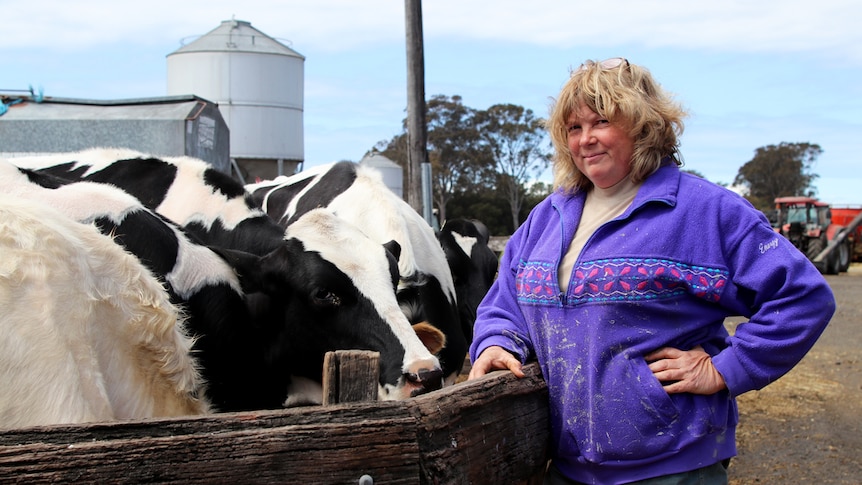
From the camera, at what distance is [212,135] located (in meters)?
9.59

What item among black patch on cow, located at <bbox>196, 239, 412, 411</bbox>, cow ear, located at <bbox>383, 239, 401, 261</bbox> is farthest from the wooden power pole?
black patch on cow, located at <bbox>196, 239, 412, 411</bbox>

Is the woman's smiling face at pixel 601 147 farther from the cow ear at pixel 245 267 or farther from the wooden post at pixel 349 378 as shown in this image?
the cow ear at pixel 245 267

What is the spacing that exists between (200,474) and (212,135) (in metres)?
8.40

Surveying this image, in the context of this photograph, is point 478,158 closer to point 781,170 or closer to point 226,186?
point 781,170

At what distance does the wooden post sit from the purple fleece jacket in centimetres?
69

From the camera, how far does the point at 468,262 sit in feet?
23.3

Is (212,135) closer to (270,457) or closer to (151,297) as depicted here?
(151,297)

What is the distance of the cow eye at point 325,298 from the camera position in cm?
364

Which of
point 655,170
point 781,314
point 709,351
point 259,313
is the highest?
point 655,170

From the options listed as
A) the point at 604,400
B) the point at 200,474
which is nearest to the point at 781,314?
the point at 604,400

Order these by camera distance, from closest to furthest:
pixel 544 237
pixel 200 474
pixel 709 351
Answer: pixel 200 474 < pixel 709 351 < pixel 544 237

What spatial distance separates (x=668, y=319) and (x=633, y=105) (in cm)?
58

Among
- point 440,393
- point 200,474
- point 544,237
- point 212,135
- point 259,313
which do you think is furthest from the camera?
point 212,135

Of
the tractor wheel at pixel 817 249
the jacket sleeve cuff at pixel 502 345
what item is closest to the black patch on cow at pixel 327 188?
the jacket sleeve cuff at pixel 502 345
